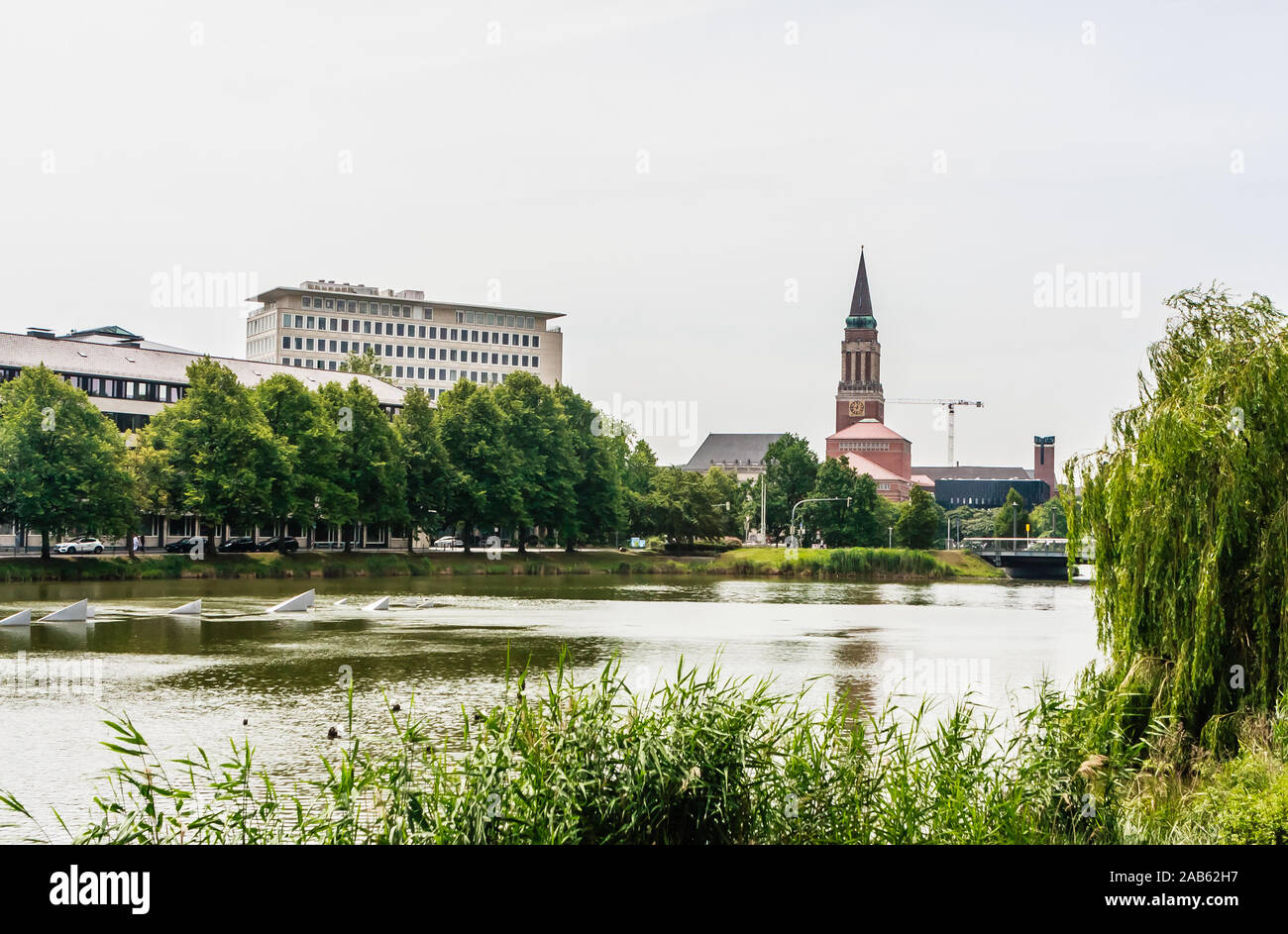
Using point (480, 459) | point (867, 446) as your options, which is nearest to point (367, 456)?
point (480, 459)

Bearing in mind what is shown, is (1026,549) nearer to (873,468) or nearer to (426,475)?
(426,475)

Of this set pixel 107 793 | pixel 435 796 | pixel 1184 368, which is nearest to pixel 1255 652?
pixel 1184 368

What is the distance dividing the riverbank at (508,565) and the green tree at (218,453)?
3192 millimetres

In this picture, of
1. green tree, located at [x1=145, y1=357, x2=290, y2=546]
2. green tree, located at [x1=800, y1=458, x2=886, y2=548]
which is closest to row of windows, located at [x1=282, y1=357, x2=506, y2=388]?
green tree, located at [x1=800, y1=458, x2=886, y2=548]

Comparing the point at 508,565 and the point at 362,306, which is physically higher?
the point at 362,306

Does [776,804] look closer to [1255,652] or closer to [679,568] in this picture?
[1255,652]

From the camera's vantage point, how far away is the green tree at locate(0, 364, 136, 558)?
210 ft

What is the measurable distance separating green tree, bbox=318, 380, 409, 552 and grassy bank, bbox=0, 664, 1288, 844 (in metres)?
70.8

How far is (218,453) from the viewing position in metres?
72.8

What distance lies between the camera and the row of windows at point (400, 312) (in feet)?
589

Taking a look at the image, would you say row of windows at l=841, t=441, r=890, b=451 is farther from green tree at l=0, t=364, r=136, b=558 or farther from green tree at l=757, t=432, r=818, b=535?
green tree at l=0, t=364, r=136, b=558

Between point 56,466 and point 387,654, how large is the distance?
37.7 m

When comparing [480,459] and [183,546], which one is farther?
[480,459]

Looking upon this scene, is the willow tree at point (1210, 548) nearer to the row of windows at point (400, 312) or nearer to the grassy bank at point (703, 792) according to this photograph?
the grassy bank at point (703, 792)
